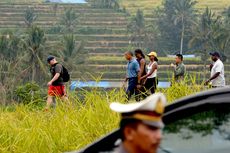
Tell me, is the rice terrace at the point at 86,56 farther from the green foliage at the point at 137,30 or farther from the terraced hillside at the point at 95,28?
the terraced hillside at the point at 95,28

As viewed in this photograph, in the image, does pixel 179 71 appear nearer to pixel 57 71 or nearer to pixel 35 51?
pixel 57 71

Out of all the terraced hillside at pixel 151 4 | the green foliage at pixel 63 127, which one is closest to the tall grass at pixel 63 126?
the green foliage at pixel 63 127

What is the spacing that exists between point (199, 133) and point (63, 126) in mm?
3487

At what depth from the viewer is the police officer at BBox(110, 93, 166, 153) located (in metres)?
2.33

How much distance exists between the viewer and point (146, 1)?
128875 millimetres

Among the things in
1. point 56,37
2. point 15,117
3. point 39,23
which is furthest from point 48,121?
point 39,23

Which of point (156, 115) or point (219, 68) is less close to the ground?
point (156, 115)

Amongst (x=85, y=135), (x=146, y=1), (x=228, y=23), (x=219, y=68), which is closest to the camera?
(x=85, y=135)

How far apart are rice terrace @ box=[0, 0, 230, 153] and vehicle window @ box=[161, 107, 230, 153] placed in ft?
10.1

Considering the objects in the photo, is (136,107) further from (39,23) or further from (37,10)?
(37,10)

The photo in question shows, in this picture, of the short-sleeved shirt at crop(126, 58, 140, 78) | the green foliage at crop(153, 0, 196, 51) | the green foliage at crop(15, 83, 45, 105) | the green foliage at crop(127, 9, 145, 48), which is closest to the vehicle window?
the green foliage at crop(15, 83, 45, 105)

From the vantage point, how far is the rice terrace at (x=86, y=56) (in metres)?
6.65

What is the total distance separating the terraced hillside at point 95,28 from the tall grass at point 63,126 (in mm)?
70103

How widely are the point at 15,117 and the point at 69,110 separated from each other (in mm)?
943
